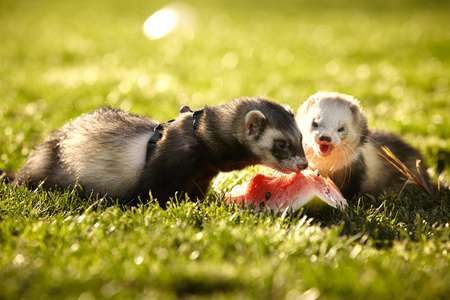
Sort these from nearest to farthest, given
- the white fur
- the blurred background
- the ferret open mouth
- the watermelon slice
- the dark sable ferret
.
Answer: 1. the watermelon slice
2. the dark sable ferret
3. the ferret open mouth
4. the white fur
5. the blurred background

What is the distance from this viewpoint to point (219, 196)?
451 cm

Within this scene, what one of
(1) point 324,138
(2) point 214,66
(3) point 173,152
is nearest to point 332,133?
(1) point 324,138

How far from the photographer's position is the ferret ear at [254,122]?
423 centimetres

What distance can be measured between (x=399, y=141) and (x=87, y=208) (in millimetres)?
3731

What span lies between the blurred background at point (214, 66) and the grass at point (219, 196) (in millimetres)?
52

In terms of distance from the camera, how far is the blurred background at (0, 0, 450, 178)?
7.76 meters

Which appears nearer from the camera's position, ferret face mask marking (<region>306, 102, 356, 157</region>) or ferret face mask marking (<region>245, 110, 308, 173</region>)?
ferret face mask marking (<region>245, 110, 308, 173</region>)

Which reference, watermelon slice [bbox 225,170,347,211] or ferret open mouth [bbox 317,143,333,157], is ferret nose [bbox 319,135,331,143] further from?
watermelon slice [bbox 225,170,347,211]

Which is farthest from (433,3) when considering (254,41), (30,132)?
(30,132)

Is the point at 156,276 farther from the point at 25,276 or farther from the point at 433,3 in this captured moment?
the point at 433,3

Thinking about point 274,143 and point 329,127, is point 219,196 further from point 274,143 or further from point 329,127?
point 329,127

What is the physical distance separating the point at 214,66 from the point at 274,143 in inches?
316

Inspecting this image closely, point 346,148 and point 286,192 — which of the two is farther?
point 346,148

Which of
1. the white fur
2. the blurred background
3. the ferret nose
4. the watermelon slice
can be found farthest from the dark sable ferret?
the blurred background
